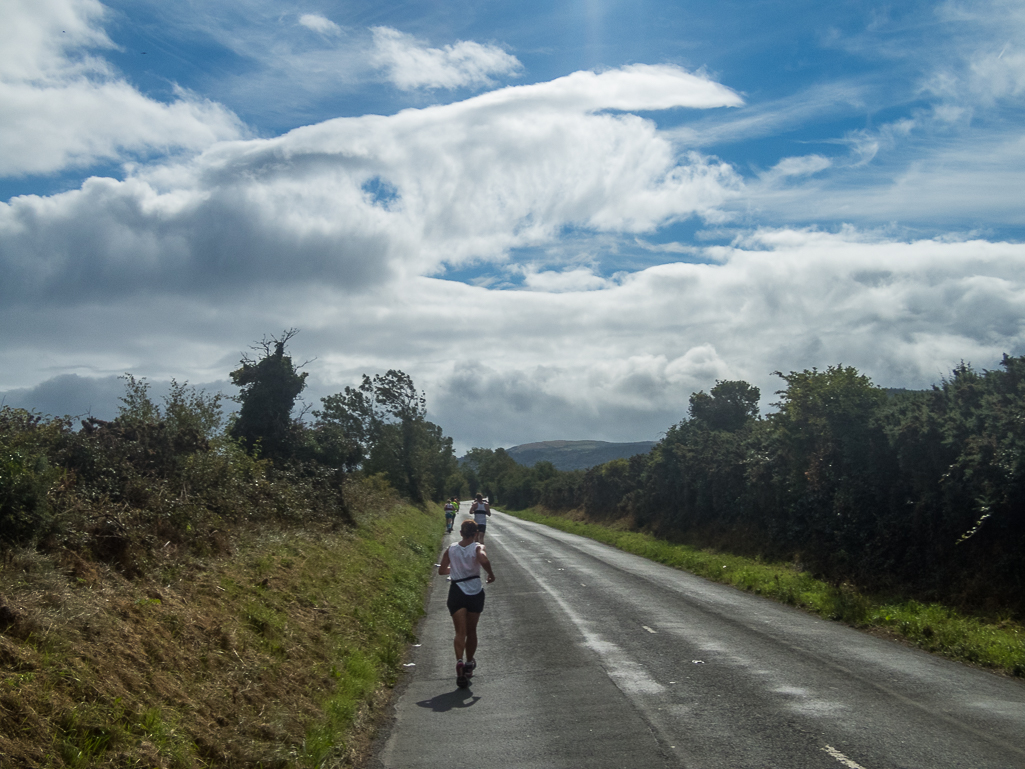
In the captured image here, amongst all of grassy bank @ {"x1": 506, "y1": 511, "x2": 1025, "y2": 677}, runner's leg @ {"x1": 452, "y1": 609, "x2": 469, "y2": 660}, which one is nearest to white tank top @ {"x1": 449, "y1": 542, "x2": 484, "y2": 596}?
runner's leg @ {"x1": 452, "y1": 609, "x2": 469, "y2": 660}

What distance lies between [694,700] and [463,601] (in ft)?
9.91

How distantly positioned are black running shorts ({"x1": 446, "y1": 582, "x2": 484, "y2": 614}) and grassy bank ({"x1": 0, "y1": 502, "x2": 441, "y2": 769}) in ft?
4.38

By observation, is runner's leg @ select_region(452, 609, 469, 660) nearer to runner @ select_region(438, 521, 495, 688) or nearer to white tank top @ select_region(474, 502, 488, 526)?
runner @ select_region(438, 521, 495, 688)

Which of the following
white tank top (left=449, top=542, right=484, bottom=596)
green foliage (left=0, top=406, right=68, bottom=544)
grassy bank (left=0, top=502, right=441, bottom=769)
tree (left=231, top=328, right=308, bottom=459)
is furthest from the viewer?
tree (left=231, top=328, right=308, bottom=459)

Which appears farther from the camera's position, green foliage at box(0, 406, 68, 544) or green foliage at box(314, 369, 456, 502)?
green foliage at box(314, 369, 456, 502)

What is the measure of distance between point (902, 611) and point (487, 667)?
8.01m

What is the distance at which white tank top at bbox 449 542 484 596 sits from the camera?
30.7ft

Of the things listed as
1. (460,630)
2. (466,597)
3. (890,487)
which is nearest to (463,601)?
(466,597)

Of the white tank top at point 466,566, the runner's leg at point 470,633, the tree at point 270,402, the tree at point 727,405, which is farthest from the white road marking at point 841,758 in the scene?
the tree at point 727,405

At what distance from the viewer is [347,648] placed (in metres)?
10.1

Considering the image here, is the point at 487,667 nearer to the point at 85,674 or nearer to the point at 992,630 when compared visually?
the point at 85,674

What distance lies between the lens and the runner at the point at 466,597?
9125 mm

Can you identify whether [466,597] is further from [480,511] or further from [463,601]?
[480,511]

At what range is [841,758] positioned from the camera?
5.93 meters
